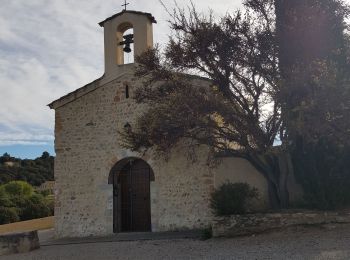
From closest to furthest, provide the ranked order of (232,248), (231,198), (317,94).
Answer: (232,248) → (317,94) → (231,198)

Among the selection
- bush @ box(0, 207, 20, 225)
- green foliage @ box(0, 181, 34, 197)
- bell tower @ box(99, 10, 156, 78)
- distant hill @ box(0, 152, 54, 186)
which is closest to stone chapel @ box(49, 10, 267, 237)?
bell tower @ box(99, 10, 156, 78)

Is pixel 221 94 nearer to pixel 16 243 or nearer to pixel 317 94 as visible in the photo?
pixel 317 94

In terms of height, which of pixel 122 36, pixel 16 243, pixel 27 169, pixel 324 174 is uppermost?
pixel 122 36

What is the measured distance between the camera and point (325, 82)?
979 cm

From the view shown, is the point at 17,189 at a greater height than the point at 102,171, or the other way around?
the point at 17,189

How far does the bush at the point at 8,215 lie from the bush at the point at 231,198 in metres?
13.8

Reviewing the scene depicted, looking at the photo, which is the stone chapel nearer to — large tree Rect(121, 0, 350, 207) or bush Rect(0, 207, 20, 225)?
large tree Rect(121, 0, 350, 207)

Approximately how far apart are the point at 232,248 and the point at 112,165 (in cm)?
562

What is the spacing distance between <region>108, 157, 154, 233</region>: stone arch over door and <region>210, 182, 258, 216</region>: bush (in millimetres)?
2829

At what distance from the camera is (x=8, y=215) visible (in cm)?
2184

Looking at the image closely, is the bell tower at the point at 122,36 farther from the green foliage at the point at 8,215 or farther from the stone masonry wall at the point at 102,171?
the green foliage at the point at 8,215

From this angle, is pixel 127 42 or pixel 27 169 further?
pixel 27 169

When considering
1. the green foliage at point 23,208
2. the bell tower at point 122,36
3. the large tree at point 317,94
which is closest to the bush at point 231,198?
the large tree at point 317,94

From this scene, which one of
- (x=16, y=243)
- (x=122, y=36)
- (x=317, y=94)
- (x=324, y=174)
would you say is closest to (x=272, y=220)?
(x=324, y=174)
